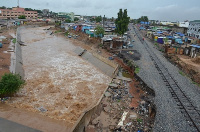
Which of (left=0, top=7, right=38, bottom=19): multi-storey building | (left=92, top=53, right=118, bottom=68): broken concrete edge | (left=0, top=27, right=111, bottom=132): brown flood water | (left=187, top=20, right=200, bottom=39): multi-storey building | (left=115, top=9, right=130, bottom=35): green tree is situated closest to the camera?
(left=0, top=27, right=111, bottom=132): brown flood water

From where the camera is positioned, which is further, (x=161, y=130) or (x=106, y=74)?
(x=106, y=74)

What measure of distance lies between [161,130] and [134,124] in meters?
1.87

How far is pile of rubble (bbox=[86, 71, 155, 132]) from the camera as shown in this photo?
10805 mm

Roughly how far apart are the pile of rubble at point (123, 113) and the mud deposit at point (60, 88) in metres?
1.63

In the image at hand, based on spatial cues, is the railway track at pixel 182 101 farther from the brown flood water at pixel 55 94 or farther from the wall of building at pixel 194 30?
the wall of building at pixel 194 30

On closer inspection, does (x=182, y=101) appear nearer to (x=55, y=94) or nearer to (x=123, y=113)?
(x=123, y=113)

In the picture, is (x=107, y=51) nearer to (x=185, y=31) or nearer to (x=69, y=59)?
(x=69, y=59)

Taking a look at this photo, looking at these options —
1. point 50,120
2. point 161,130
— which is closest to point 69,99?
point 50,120

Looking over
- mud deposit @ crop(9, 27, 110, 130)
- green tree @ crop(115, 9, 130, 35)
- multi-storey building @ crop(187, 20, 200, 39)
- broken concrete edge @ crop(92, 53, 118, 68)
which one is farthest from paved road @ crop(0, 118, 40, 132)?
multi-storey building @ crop(187, 20, 200, 39)

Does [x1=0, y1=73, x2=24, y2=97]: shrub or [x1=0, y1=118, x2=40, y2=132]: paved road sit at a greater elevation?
[x1=0, y1=73, x2=24, y2=97]: shrub

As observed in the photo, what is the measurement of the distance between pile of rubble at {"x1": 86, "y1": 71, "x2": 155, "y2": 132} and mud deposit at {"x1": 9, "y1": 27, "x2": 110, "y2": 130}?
1.63m

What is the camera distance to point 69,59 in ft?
93.9

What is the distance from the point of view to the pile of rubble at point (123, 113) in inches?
425

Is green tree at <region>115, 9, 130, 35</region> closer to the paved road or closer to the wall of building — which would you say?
the wall of building
